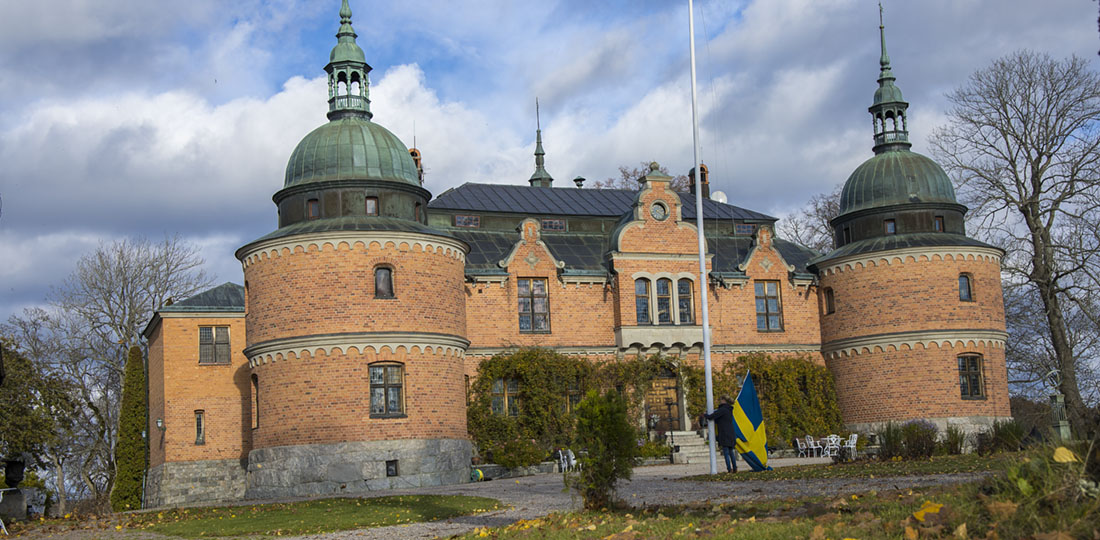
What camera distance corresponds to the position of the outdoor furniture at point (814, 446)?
112 feet

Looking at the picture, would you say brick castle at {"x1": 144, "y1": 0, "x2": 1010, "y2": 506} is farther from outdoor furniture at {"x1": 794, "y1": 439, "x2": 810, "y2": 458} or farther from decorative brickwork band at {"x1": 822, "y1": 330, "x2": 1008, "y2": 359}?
outdoor furniture at {"x1": 794, "y1": 439, "x2": 810, "y2": 458}

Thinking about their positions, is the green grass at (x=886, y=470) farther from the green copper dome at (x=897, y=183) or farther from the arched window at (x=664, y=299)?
the green copper dome at (x=897, y=183)

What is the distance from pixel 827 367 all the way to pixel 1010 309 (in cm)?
905

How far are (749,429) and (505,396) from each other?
41.9ft

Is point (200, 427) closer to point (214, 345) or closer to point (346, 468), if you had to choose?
point (214, 345)

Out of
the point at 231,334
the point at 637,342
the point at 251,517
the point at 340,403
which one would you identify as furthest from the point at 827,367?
the point at 251,517

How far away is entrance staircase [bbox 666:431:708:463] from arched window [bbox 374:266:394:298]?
387 inches

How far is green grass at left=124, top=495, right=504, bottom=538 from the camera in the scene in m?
15.8

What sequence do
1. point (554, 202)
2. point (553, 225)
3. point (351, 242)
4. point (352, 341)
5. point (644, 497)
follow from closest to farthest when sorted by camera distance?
point (644, 497) → point (352, 341) → point (351, 242) → point (553, 225) → point (554, 202)

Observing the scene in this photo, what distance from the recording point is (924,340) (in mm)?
35031

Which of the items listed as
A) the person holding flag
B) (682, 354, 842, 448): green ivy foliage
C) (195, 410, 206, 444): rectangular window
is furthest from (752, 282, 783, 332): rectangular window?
(195, 410, 206, 444): rectangular window

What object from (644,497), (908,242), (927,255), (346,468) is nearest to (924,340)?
(927,255)

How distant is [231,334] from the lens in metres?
34.2

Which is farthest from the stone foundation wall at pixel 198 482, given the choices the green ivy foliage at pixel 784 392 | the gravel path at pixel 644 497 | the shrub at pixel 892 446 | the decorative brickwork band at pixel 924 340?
the decorative brickwork band at pixel 924 340
